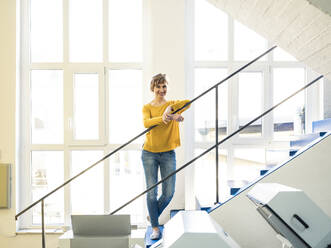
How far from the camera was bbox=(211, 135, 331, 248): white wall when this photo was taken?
1.91 metres

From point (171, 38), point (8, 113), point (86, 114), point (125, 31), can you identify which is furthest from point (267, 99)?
point (8, 113)

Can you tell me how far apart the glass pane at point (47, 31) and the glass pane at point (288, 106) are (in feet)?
8.90

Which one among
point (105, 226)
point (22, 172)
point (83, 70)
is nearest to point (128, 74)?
point (83, 70)

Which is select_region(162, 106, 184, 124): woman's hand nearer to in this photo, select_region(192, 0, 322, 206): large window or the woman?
the woman

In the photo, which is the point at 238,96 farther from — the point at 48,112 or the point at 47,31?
the point at 47,31

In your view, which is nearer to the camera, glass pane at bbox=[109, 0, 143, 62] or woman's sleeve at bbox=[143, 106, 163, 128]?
woman's sleeve at bbox=[143, 106, 163, 128]

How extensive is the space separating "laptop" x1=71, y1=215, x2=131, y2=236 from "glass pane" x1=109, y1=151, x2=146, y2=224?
2.04 metres

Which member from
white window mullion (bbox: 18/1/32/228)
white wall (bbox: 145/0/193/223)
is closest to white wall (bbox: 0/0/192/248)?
white wall (bbox: 145/0/193/223)

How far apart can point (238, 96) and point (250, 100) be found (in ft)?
0.51

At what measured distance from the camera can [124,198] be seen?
142 inches

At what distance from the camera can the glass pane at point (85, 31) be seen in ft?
11.9

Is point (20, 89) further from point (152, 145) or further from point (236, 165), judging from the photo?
point (236, 165)

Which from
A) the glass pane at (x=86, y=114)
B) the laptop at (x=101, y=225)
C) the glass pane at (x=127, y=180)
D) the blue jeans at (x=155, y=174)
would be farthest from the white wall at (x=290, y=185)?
the glass pane at (x=86, y=114)

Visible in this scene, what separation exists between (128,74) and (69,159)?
49.9 inches
